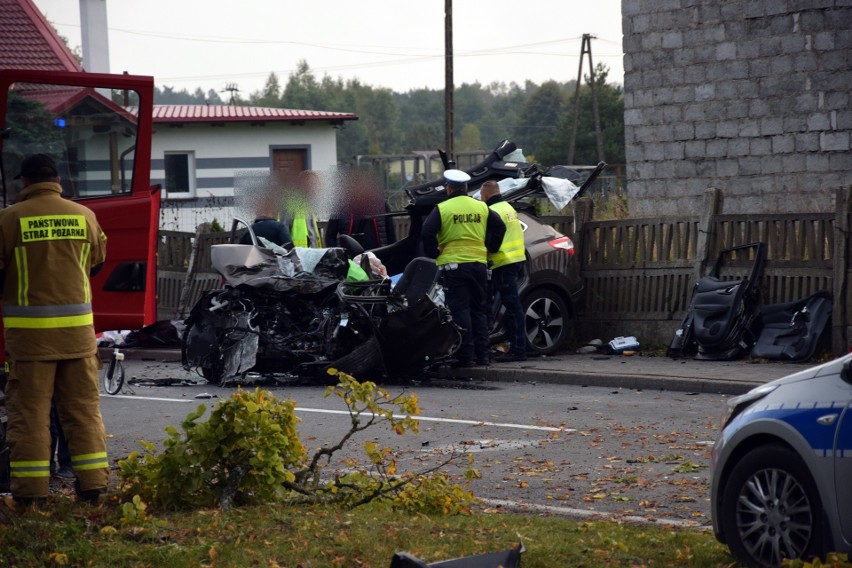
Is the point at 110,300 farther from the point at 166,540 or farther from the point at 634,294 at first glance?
the point at 634,294

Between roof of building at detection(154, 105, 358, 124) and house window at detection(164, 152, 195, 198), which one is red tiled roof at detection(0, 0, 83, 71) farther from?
house window at detection(164, 152, 195, 198)

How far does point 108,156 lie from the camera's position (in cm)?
887

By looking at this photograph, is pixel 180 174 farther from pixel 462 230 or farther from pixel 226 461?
pixel 226 461

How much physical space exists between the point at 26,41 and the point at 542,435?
5.86 m

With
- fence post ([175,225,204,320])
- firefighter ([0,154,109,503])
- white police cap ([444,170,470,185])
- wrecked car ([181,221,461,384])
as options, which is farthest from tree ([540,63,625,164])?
firefighter ([0,154,109,503])

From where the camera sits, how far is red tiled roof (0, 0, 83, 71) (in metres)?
11.1

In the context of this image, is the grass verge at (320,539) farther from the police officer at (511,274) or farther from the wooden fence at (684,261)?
the police officer at (511,274)

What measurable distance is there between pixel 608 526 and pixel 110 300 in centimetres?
407

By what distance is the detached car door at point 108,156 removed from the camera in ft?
27.8

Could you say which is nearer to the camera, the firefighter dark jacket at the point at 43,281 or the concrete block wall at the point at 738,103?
the firefighter dark jacket at the point at 43,281

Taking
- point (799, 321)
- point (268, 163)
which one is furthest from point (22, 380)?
point (268, 163)

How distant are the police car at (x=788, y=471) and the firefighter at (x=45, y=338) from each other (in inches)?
133

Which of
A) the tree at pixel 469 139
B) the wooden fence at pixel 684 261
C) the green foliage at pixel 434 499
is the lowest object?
the green foliage at pixel 434 499

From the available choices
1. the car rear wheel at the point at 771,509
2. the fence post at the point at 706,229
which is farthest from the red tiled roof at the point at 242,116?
the car rear wheel at the point at 771,509
